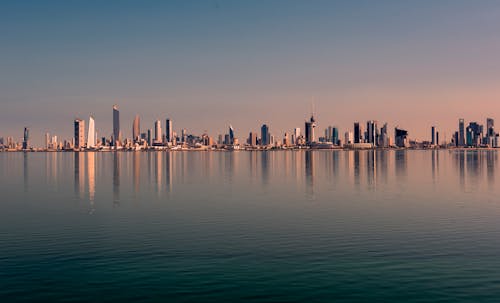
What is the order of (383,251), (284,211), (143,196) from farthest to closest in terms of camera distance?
(143,196)
(284,211)
(383,251)

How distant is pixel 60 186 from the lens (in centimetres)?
11050

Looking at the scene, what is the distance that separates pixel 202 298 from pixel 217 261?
893 cm

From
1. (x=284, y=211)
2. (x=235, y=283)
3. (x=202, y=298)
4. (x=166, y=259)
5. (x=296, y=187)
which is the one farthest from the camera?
(x=296, y=187)

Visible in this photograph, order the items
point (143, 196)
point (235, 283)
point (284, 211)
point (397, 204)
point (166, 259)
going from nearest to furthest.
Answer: point (235, 283) < point (166, 259) < point (284, 211) < point (397, 204) < point (143, 196)

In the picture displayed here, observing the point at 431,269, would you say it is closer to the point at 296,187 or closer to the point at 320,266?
the point at 320,266

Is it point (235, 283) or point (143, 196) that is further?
point (143, 196)

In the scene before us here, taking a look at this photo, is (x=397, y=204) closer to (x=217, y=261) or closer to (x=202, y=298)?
(x=217, y=261)

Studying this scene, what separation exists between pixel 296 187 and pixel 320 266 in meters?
68.2

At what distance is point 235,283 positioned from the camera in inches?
1262

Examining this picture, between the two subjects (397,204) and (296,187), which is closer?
(397,204)

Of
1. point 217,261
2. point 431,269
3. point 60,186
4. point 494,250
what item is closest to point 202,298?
point 217,261

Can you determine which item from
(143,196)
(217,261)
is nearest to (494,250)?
(217,261)

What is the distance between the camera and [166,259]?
3900cm

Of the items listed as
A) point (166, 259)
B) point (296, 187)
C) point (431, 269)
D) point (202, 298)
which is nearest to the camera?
point (202, 298)
